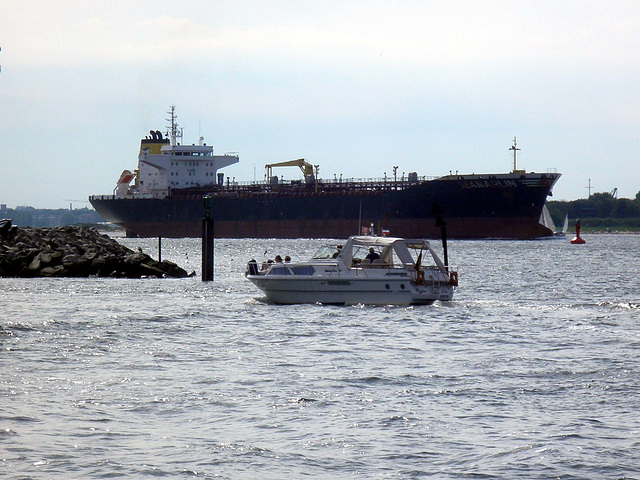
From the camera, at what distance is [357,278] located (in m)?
30.7

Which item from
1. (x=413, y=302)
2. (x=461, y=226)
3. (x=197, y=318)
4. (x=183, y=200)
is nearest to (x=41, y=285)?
(x=197, y=318)

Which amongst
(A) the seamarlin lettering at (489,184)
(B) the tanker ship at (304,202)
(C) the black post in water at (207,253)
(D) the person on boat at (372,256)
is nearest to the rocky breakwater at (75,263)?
(C) the black post in water at (207,253)

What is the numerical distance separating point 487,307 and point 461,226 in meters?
62.7

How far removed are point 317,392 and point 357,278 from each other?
44.8 ft

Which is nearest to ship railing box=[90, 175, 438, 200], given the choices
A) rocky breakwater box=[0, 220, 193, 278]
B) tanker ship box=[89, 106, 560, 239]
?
tanker ship box=[89, 106, 560, 239]

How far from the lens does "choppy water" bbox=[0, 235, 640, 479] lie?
12.9 m

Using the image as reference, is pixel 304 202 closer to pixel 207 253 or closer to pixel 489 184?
pixel 489 184

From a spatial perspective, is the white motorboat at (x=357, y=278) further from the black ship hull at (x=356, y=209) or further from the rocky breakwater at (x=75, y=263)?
the black ship hull at (x=356, y=209)

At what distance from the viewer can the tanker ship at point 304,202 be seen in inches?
3671

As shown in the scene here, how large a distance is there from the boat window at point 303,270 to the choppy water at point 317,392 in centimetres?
135

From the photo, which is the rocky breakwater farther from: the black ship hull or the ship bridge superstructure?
the ship bridge superstructure

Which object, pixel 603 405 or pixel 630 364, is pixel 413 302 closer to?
pixel 630 364

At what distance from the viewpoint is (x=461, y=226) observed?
95188 mm

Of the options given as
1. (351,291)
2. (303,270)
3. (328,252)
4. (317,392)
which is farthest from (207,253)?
(317,392)
